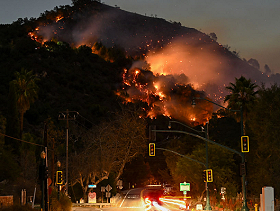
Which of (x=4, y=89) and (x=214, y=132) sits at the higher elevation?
(x=4, y=89)

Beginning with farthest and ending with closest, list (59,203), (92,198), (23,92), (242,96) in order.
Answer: (23,92), (92,198), (242,96), (59,203)

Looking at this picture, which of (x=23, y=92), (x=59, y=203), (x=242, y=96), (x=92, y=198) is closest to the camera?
(x=59, y=203)

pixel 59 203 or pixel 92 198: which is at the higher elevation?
pixel 59 203

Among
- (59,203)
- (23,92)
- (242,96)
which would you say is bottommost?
(59,203)

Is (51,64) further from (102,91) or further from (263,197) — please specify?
(263,197)

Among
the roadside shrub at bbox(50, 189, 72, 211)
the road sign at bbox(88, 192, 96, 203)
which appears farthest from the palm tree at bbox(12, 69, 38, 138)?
the roadside shrub at bbox(50, 189, 72, 211)

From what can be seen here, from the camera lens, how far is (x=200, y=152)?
6694 cm

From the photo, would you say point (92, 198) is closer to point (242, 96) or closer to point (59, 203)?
point (59, 203)

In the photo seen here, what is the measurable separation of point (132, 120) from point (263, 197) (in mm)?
49207

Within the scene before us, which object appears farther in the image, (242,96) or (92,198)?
(92,198)

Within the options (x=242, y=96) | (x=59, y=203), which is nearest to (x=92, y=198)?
(x=59, y=203)

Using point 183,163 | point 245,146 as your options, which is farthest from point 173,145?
point 245,146

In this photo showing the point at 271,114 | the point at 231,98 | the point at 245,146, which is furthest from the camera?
the point at 231,98

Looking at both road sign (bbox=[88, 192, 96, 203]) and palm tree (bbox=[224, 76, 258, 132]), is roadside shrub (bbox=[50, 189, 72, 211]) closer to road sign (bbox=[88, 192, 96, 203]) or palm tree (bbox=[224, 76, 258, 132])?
road sign (bbox=[88, 192, 96, 203])
